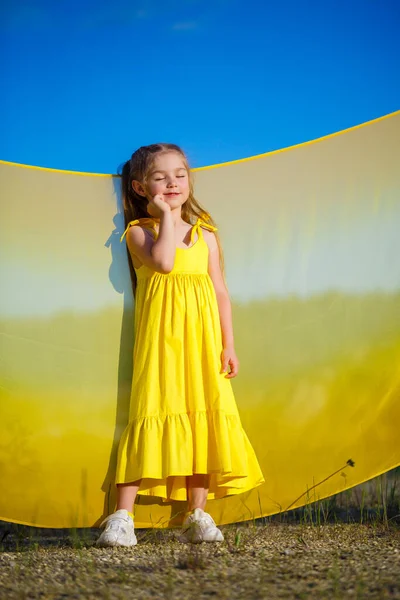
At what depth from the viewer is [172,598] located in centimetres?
129

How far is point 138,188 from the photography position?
2137mm

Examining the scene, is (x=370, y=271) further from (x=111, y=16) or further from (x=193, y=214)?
(x=111, y=16)

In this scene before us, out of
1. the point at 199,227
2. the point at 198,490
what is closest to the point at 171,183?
the point at 199,227

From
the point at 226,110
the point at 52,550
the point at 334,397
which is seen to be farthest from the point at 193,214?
the point at 52,550

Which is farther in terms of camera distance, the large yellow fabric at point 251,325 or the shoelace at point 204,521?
→ the large yellow fabric at point 251,325

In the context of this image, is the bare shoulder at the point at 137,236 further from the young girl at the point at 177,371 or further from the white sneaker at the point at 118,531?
the white sneaker at the point at 118,531

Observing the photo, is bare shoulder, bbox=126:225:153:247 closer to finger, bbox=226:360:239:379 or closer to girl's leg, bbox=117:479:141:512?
finger, bbox=226:360:239:379

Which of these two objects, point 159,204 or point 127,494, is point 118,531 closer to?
point 127,494

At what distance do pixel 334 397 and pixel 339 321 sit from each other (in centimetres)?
23

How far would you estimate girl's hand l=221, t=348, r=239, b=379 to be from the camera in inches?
81.7

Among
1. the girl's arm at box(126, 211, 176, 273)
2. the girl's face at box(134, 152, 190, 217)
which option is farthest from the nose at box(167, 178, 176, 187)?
the girl's arm at box(126, 211, 176, 273)

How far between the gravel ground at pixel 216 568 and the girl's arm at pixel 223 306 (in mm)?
471

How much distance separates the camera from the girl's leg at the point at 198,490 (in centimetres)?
201

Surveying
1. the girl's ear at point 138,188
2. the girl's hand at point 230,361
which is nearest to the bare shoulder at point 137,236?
the girl's ear at point 138,188
